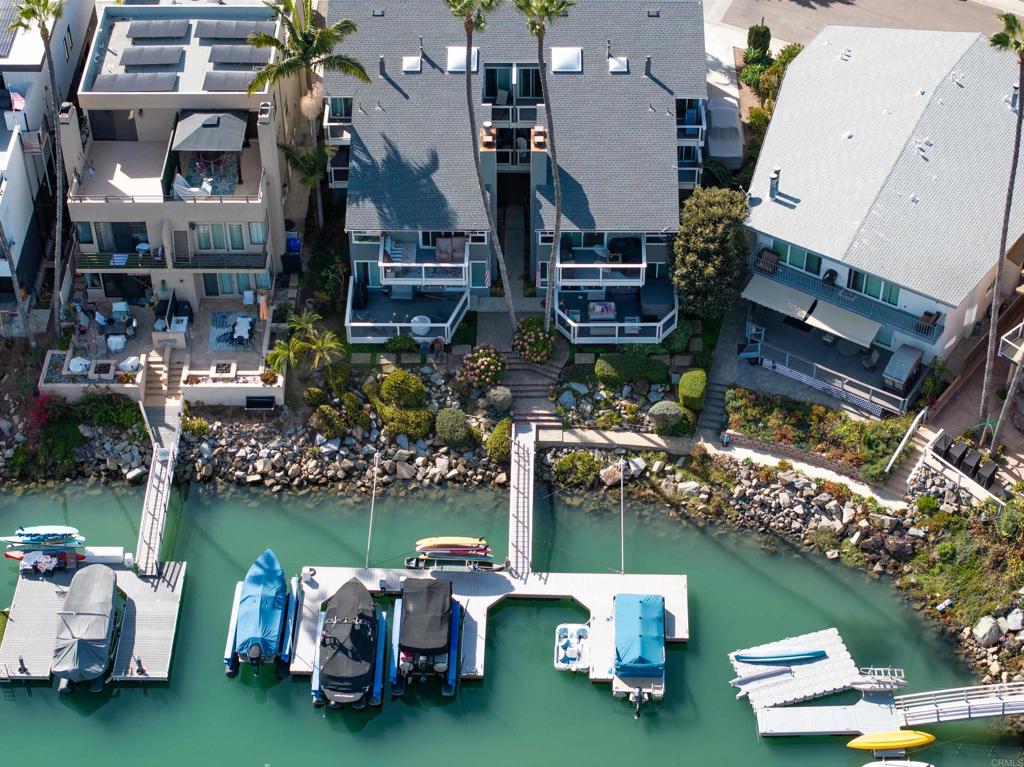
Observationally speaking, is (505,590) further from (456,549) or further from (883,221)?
(883,221)

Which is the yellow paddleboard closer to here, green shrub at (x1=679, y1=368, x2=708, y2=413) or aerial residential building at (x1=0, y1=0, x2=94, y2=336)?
green shrub at (x1=679, y1=368, x2=708, y2=413)

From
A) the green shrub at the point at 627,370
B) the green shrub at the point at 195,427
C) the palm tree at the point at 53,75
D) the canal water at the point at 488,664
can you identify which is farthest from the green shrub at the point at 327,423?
the palm tree at the point at 53,75

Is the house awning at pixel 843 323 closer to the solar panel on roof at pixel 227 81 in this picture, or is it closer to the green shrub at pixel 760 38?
the green shrub at pixel 760 38

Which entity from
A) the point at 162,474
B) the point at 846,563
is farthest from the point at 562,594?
the point at 162,474

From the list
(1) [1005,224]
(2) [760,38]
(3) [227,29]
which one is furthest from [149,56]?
(1) [1005,224]

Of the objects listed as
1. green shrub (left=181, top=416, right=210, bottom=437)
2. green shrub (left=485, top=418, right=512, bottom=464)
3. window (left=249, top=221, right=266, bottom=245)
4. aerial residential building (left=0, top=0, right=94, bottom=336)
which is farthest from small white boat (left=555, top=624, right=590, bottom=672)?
aerial residential building (left=0, top=0, right=94, bottom=336)

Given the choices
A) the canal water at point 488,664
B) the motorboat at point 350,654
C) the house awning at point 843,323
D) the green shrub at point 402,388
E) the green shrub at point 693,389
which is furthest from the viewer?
the green shrub at point 402,388
